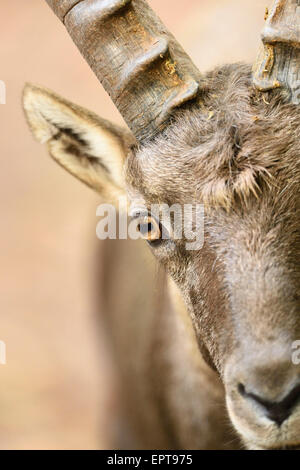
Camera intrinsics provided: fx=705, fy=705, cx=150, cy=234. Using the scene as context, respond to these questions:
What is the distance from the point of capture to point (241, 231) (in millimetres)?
3809

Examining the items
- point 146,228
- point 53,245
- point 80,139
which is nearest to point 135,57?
point 146,228

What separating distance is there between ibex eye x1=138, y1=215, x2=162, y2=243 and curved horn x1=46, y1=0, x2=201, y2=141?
519 mm

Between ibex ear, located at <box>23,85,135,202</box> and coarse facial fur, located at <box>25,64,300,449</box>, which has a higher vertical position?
ibex ear, located at <box>23,85,135,202</box>

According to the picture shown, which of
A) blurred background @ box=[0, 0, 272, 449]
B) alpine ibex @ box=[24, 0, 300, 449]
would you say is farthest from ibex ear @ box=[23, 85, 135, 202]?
blurred background @ box=[0, 0, 272, 449]

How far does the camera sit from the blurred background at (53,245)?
816 cm

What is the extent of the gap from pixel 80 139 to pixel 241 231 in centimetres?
193

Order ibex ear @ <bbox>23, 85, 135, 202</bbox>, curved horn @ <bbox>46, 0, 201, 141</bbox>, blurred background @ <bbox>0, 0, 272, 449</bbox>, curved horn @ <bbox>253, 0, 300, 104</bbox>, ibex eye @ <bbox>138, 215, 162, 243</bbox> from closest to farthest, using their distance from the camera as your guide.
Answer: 1. curved horn @ <bbox>253, 0, 300, 104</bbox>
2. curved horn @ <bbox>46, 0, 201, 141</bbox>
3. ibex eye @ <bbox>138, 215, 162, 243</bbox>
4. ibex ear @ <bbox>23, 85, 135, 202</bbox>
5. blurred background @ <bbox>0, 0, 272, 449</bbox>

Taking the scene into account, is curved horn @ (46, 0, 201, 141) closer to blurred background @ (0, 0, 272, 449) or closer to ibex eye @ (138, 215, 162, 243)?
ibex eye @ (138, 215, 162, 243)

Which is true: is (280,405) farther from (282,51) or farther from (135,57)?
(135,57)

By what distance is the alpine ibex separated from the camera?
11.8 ft

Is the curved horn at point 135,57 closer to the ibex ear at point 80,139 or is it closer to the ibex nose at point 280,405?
the ibex ear at point 80,139

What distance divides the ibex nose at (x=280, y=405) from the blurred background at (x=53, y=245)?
11.6ft

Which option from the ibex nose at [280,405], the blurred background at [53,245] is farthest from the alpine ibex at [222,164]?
the blurred background at [53,245]

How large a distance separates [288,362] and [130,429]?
411 centimetres
